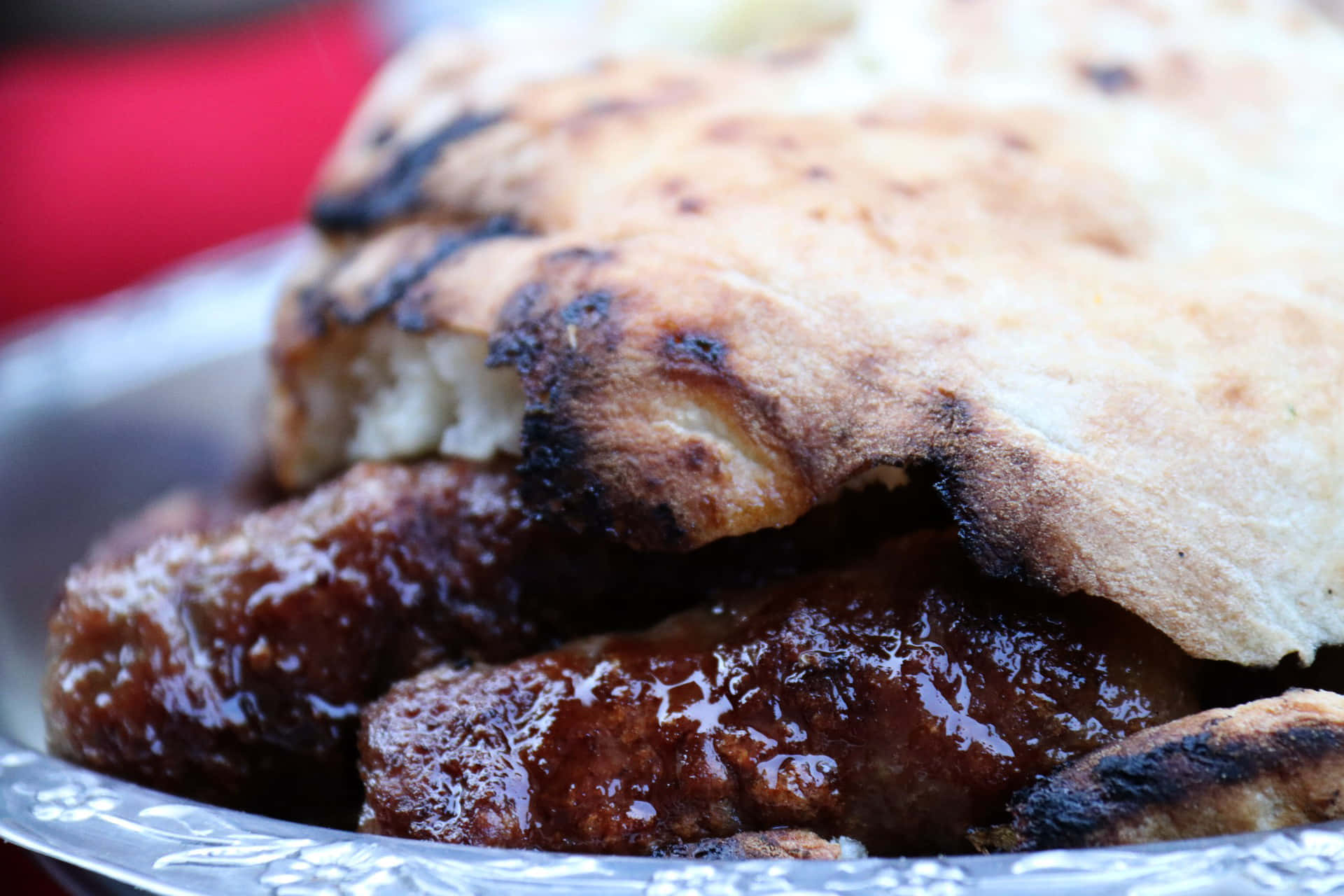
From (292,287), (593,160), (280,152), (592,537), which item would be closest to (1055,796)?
(592,537)

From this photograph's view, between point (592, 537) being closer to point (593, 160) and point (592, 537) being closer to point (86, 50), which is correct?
point (593, 160)

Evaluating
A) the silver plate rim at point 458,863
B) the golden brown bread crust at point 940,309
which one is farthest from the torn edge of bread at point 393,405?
the silver plate rim at point 458,863

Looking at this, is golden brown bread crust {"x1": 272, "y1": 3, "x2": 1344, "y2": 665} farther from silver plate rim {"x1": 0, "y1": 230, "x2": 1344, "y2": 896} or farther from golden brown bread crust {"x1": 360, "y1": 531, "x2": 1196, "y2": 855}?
silver plate rim {"x1": 0, "y1": 230, "x2": 1344, "y2": 896}

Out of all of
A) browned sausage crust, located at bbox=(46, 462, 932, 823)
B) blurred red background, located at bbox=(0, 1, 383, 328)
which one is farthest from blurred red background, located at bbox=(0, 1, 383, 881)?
browned sausage crust, located at bbox=(46, 462, 932, 823)

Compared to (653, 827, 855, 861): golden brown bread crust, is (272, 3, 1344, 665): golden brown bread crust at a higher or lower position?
higher

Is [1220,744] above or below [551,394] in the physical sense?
below

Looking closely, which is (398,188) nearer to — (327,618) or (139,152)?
(327,618)
